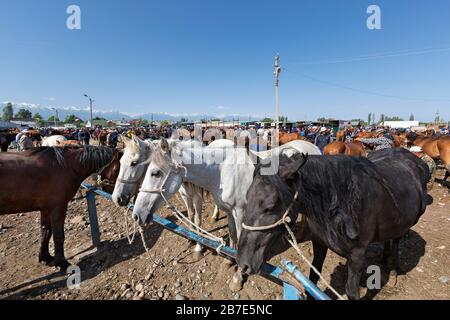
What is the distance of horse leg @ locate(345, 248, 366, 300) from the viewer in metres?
2.04

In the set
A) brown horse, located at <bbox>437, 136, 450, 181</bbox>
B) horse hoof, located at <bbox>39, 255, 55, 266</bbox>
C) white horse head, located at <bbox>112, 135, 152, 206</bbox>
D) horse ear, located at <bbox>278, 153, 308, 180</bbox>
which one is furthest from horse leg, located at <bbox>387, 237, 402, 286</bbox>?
brown horse, located at <bbox>437, 136, 450, 181</bbox>

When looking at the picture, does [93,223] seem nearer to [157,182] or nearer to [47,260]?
[47,260]

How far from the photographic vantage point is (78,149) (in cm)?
387

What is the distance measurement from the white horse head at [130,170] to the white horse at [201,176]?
0.40m

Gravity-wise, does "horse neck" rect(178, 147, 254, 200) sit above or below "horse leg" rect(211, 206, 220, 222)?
above

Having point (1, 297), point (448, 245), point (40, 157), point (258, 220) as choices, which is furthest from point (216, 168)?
point (448, 245)

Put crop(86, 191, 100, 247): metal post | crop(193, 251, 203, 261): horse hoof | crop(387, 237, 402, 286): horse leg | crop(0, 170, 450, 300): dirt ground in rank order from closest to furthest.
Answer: crop(0, 170, 450, 300): dirt ground → crop(387, 237, 402, 286): horse leg → crop(193, 251, 203, 261): horse hoof → crop(86, 191, 100, 247): metal post

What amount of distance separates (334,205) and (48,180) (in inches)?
161

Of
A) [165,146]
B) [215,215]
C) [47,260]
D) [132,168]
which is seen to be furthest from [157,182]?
[47,260]

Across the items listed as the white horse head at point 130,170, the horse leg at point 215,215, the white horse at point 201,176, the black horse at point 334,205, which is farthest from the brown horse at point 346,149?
the white horse head at point 130,170

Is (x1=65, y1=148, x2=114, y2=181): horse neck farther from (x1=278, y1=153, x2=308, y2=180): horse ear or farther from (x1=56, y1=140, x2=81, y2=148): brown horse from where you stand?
(x1=278, y1=153, x2=308, y2=180): horse ear

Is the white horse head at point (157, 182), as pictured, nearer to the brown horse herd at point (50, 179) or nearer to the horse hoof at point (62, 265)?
the brown horse herd at point (50, 179)

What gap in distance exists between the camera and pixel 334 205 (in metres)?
1.91

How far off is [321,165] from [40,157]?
4195mm
